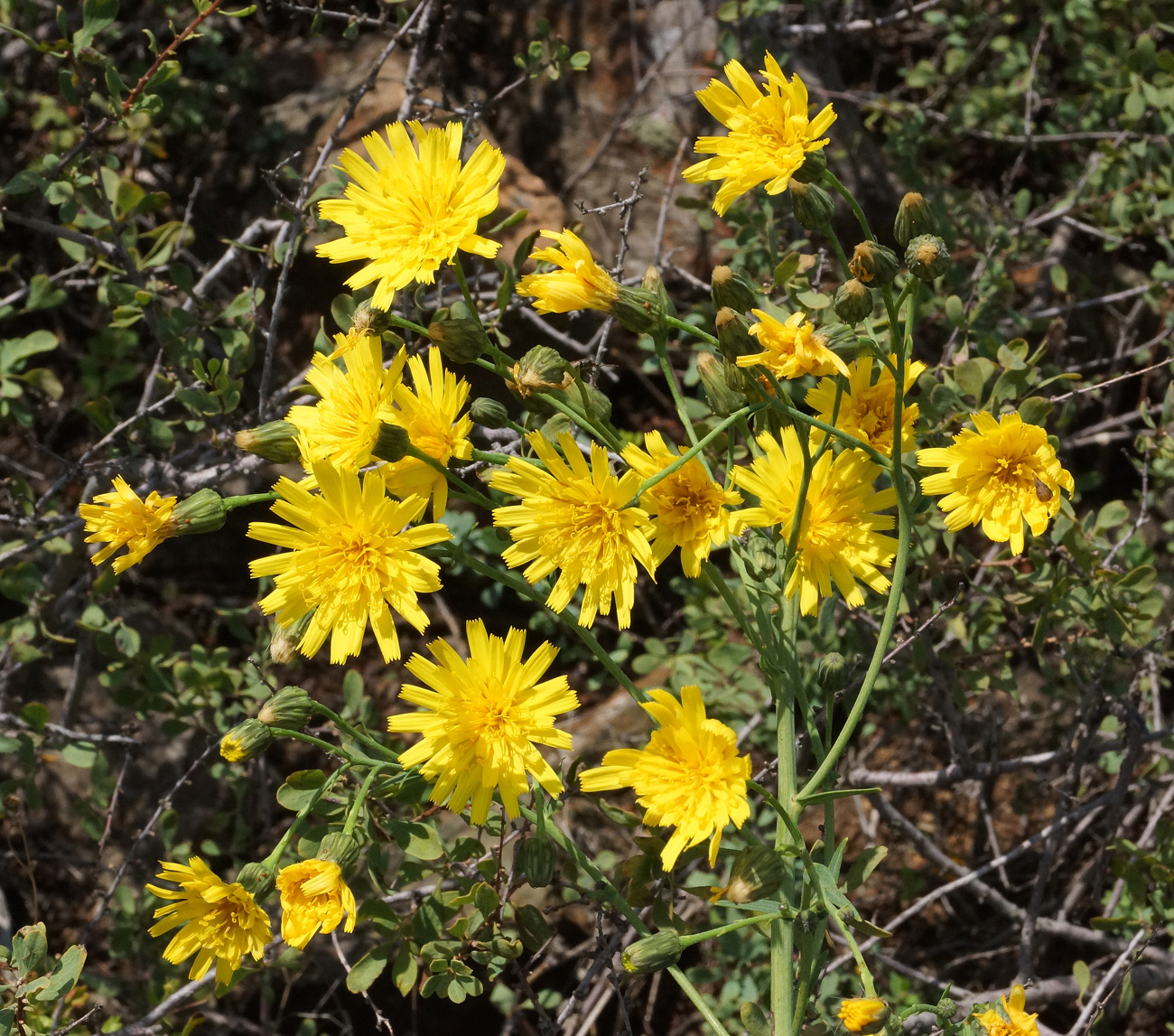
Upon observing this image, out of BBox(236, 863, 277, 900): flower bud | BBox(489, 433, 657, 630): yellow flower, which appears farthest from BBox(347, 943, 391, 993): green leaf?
BBox(489, 433, 657, 630): yellow flower

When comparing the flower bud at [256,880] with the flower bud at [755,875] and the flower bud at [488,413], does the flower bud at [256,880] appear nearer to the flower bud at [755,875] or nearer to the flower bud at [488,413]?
the flower bud at [755,875]

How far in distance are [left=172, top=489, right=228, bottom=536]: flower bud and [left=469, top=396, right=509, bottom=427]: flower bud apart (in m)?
0.52

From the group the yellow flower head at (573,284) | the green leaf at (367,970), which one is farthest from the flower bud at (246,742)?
the yellow flower head at (573,284)

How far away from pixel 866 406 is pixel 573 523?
68cm

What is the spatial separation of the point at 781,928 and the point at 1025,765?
1378 mm

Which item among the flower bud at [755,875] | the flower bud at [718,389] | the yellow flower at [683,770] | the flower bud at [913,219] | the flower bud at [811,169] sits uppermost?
the flower bud at [811,169]

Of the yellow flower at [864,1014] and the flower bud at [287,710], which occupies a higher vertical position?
the flower bud at [287,710]

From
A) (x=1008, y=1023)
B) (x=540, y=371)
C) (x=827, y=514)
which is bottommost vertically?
(x=1008, y=1023)

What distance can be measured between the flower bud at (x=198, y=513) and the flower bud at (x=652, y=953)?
3.67 ft

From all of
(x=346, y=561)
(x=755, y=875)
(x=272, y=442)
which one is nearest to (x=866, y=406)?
(x=755, y=875)

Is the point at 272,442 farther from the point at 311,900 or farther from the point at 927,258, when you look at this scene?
the point at 927,258

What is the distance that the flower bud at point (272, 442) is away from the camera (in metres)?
1.93

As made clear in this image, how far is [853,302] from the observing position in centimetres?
190

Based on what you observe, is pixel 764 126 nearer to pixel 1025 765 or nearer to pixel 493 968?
→ pixel 493 968
